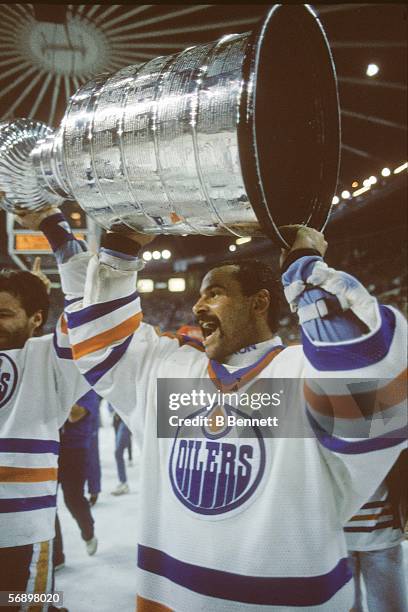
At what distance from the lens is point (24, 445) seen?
102 cm

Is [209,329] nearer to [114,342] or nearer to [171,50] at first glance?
[114,342]

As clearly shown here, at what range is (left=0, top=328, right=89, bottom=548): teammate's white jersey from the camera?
100 cm

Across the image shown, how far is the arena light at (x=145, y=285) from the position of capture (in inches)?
48.9

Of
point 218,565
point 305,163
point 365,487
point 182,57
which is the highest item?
point 182,57

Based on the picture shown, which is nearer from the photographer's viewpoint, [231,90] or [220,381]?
[231,90]

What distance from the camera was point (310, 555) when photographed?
2.32 feet

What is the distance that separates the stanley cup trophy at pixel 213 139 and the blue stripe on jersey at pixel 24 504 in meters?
0.67

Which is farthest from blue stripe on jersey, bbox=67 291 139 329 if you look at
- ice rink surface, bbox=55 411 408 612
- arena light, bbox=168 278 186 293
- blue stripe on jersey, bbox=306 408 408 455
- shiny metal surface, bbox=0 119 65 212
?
ice rink surface, bbox=55 411 408 612

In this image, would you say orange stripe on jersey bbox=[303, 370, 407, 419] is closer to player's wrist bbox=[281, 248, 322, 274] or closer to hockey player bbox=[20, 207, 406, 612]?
hockey player bbox=[20, 207, 406, 612]

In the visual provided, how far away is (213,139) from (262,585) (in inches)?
28.0

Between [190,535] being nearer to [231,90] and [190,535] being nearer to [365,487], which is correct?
[365,487]

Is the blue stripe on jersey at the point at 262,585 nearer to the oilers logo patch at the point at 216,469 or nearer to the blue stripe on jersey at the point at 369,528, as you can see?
the oilers logo patch at the point at 216,469

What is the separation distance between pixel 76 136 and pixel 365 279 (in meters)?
5.36

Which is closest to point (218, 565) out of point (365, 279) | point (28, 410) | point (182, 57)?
point (28, 410)
